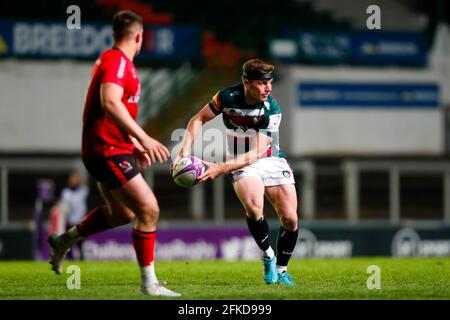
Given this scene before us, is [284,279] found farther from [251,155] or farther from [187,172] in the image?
[187,172]

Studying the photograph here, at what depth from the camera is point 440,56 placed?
28781mm

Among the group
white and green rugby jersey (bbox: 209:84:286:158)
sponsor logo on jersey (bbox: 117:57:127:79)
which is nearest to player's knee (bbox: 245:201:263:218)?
white and green rugby jersey (bbox: 209:84:286:158)

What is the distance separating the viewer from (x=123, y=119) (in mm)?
8234

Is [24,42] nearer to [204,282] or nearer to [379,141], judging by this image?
[379,141]

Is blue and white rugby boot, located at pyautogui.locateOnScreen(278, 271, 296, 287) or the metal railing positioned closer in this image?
blue and white rugby boot, located at pyautogui.locateOnScreen(278, 271, 296, 287)

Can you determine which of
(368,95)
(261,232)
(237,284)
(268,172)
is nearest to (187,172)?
(268,172)

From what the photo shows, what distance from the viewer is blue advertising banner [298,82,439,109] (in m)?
27.0

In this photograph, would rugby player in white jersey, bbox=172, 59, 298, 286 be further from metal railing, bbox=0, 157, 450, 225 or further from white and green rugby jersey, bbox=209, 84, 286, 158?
metal railing, bbox=0, 157, 450, 225

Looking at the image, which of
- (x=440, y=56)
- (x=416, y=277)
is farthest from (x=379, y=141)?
(x=416, y=277)

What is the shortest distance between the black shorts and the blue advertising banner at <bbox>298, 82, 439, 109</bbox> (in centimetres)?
1842

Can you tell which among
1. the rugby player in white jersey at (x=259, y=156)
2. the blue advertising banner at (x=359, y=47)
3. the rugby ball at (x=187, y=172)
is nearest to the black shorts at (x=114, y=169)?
the rugby ball at (x=187, y=172)

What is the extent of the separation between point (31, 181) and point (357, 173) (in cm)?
839

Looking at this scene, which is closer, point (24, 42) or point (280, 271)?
point (280, 271)

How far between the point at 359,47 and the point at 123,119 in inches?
788
